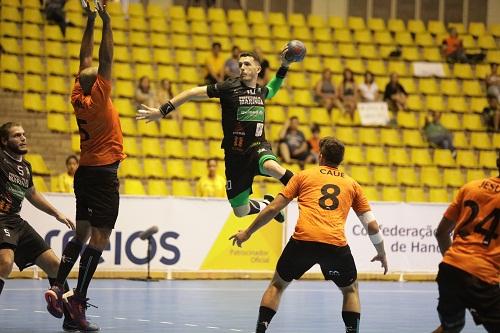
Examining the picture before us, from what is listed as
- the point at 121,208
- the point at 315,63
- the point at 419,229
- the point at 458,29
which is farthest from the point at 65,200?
the point at 458,29

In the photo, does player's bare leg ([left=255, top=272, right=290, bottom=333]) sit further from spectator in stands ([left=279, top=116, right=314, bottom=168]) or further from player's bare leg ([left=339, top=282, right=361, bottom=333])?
spectator in stands ([left=279, top=116, right=314, bottom=168])

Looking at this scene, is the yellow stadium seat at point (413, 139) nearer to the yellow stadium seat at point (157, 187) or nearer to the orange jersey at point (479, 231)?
the yellow stadium seat at point (157, 187)

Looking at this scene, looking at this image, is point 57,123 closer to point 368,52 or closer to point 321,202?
point 368,52

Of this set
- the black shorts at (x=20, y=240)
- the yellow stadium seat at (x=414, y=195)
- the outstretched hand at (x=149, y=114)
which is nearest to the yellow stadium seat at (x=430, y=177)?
the yellow stadium seat at (x=414, y=195)

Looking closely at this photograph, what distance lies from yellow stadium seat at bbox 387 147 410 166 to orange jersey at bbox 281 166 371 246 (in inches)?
521

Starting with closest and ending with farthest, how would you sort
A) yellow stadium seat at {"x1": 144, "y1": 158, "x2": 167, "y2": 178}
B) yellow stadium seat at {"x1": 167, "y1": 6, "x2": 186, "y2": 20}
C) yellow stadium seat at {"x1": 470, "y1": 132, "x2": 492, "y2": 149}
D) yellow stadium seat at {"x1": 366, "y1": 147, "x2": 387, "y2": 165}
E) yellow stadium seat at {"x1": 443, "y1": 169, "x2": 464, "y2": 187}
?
yellow stadium seat at {"x1": 144, "y1": 158, "x2": 167, "y2": 178} → yellow stadium seat at {"x1": 366, "y1": 147, "x2": 387, "y2": 165} → yellow stadium seat at {"x1": 443, "y1": 169, "x2": 464, "y2": 187} → yellow stadium seat at {"x1": 470, "y1": 132, "x2": 492, "y2": 149} → yellow stadium seat at {"x1": 167, "y1": 6, "x2": 186, "y2": 20}

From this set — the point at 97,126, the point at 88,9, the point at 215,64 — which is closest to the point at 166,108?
the point at 97,126

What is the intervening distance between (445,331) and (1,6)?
667 inches

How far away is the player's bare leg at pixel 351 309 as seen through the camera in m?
9.30

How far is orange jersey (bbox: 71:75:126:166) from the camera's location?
10398 mm

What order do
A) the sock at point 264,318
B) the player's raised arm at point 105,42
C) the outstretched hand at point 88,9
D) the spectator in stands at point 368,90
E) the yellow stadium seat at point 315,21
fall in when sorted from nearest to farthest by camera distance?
1. the sock at point 264,318
2. the player's raised arm at point 105,42
3. the outstretched hand at point 88,9
4. the spectator in stands at point 368,90
5. the yellow stadium seat at point 315,21

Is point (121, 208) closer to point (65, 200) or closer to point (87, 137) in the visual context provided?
point (65, 200)

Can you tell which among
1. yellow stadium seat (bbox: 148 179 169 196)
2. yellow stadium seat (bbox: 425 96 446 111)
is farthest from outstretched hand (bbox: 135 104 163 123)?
yellow stadium seat (bbox: 425 96 446 111)

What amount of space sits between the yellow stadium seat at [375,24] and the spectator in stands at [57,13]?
7.94m
